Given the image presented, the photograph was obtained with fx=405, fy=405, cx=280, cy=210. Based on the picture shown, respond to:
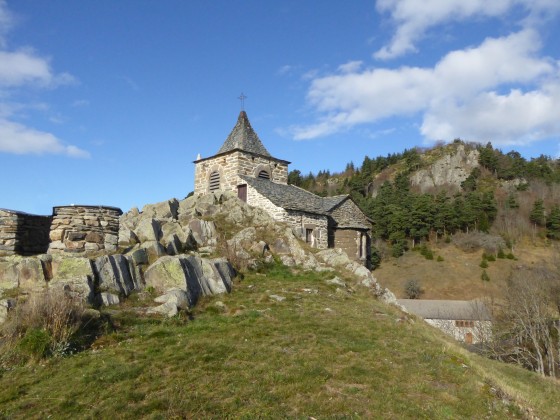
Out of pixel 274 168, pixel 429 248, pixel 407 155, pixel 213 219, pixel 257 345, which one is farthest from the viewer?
pixel 407 155

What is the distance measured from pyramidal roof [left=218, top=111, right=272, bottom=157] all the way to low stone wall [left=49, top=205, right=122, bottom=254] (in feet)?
49.6

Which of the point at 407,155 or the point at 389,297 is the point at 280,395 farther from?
the point at 407,155

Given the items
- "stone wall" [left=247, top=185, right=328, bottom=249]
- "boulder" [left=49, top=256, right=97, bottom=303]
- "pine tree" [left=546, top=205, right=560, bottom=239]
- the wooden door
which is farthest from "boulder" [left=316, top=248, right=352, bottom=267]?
"pine tree" [left=546, top=205, right=560, bottom=239]

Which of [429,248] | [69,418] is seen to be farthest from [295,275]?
[429,248]

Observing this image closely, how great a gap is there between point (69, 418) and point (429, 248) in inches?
2993

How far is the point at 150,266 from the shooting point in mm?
13562

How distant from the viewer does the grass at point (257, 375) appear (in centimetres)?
664

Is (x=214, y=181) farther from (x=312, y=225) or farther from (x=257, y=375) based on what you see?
(x=257, y=375)

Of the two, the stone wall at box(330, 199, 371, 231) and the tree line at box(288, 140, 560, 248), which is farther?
the tree line at box(288, 140, 560, 248)

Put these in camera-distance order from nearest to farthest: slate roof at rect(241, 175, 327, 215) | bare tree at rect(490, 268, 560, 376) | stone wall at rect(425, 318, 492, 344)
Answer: slate roof at rect(241, 175, 327, 215), bare tree at rect(490, 268, 560, 376), stone wall at rect(425, 318, 492, 344)

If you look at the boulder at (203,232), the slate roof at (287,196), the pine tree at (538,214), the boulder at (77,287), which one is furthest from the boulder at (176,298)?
the pine tree at (538,214)

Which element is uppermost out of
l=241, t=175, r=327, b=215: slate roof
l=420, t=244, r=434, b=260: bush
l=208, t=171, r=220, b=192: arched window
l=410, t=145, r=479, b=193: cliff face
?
l=410, t=145, r=479, b=193: cliff face

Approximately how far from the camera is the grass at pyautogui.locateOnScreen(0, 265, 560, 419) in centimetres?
664

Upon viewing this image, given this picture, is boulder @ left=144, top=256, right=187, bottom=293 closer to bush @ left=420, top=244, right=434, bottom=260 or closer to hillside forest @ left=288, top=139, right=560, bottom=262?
hillside forest @ left=288, top=139, right=560, bottom=262
